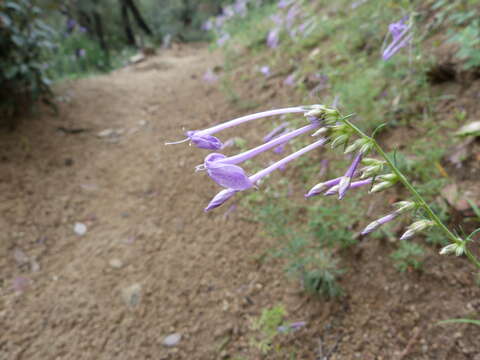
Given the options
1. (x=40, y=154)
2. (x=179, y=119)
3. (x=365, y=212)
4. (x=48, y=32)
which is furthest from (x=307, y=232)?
(x=48, y=32)

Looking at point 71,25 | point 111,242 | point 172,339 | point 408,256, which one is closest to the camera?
point 408,256

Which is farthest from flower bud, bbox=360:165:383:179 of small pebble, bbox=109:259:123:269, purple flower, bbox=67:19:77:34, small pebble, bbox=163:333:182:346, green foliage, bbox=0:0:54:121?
purple flower, bbox=67:19:77:34

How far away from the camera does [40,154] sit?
4266 mm

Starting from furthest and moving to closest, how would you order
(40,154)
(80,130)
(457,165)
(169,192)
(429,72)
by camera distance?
1. (80,130)
2. (40,154)
3. (169,192)
4. (429,72)
5. (457,165)

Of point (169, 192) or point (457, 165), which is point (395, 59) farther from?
point (169, 192)

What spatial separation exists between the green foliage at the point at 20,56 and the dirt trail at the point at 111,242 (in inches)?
15.5

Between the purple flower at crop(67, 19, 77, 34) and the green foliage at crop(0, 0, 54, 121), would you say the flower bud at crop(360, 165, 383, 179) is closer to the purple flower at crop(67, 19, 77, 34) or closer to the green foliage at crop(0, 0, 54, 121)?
the green foliage at crop(0, 0, 54, 121)

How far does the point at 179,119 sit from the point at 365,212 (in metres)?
3.41

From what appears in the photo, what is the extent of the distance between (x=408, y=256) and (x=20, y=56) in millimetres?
4900

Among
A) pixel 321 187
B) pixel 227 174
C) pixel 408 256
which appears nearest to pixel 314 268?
pixel 408 256

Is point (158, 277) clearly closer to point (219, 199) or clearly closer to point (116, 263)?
point (116, 263)

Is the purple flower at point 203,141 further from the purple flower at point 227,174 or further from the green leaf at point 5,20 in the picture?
the green leaf at point 5,20

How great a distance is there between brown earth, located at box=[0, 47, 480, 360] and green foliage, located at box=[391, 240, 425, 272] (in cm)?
5

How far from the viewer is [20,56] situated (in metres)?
4.33
